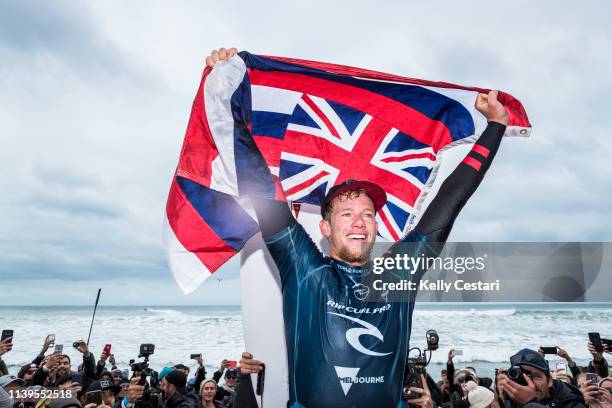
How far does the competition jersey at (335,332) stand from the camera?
2824 millimetres

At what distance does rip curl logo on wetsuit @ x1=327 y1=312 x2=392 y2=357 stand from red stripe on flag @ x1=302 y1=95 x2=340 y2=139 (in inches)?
56.6

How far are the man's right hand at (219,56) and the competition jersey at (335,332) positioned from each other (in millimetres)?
1178

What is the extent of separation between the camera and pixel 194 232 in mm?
3607

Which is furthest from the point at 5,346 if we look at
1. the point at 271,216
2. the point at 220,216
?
the point at 271,216

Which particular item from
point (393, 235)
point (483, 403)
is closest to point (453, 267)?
point (393, 235)

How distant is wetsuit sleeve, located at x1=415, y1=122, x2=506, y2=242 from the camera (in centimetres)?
320

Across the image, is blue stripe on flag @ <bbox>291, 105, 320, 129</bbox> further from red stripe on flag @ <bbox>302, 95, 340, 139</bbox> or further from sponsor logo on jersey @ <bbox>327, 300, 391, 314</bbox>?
sponsor logo on jersey @ <bbox>327, 300, 391, 314</bbox>

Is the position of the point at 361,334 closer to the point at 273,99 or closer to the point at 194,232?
the point at 194,232

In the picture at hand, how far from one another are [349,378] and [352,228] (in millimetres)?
838

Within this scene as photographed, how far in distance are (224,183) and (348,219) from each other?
823 mm

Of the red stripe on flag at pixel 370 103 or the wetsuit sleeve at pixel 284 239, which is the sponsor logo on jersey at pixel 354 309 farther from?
the red stripe on flag at pixel 370 103

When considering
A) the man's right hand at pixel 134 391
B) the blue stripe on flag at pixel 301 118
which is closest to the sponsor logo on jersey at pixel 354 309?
the blue stripe on flag at pixel 301 118

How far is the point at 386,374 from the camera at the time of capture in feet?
9.45

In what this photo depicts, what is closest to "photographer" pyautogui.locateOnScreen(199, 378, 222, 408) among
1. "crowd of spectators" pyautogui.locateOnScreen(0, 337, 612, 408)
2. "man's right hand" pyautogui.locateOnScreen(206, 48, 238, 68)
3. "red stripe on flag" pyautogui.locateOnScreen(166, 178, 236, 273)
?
"crowd of spectators" pyautogui.locateOnScreen(0, 337, 612, 408)
